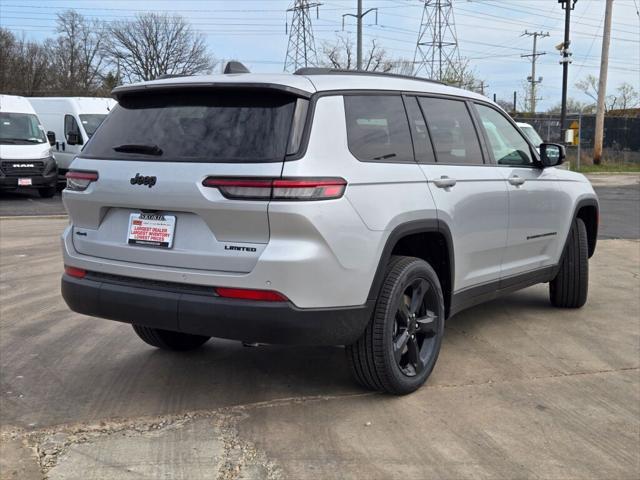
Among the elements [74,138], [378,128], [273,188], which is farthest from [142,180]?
[74,138]

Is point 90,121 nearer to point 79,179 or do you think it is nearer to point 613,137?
point 79,179

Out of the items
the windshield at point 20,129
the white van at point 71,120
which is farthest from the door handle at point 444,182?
the white van at point 71,120

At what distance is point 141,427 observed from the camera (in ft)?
11.8

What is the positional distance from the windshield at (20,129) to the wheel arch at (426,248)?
15389 mm

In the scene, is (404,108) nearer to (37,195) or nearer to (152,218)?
(152,218)

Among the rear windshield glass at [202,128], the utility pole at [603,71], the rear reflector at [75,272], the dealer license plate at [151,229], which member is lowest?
the rear reflector at [75,272]

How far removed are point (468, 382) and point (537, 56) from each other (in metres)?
78.4

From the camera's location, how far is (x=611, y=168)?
3134 centimetres

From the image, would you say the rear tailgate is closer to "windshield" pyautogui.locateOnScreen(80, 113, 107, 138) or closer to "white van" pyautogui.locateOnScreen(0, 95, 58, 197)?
"white van" pyautogui.locateOnScreen(0, 95, 58, 197)

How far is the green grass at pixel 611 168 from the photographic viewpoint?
99.1 ft

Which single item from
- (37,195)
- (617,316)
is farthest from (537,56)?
(617,316)

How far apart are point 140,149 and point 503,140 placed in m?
2.77

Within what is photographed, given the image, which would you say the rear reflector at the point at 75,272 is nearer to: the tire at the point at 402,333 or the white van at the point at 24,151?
the tire at the point at 402,333

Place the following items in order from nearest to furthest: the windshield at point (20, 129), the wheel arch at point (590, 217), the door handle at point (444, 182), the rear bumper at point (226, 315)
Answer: the rear bumper at point (226, 315)
the door handle at point (444, 182)
the wheel arch at point (590, 217)
the windshield at point (20, 129)
